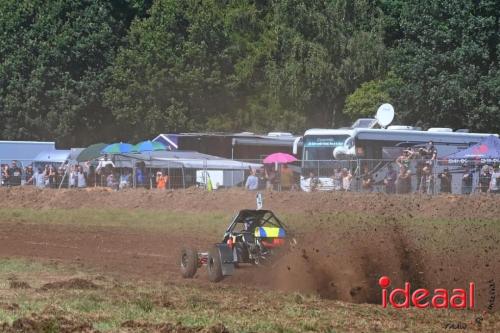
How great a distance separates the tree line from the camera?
4656cm

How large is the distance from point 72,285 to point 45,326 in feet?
13.2

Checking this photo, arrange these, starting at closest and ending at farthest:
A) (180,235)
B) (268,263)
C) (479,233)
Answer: (268,263)
(479,233)
(180,235)

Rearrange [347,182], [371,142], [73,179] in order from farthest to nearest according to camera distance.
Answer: [73,179], [371,142], [347,182]

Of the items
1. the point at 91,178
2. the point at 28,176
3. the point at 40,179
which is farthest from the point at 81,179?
the point at 28,176

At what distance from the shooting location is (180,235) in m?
23.6

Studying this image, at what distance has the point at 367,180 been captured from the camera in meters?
27.6

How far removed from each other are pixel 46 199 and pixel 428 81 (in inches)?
874

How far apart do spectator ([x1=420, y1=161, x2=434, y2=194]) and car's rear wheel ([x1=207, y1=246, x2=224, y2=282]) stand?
12.6 m

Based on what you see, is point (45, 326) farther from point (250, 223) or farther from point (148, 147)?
point (148, 147)

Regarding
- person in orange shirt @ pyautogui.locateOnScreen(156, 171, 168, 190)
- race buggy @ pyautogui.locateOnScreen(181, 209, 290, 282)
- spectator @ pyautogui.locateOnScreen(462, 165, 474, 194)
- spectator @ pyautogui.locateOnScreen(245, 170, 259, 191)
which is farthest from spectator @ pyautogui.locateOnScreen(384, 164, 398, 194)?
race buggy @ pyautogui.locateOnScreen(181, 209, 290, 282)

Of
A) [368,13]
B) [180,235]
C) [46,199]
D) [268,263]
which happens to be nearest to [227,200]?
[180,235]

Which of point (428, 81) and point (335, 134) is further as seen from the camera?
point (428, 81)

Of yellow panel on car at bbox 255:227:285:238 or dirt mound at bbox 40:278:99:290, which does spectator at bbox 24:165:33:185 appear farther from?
dirt mound at bbox 40:278:99:290

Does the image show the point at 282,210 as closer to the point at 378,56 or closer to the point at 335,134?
the point at 335,134
